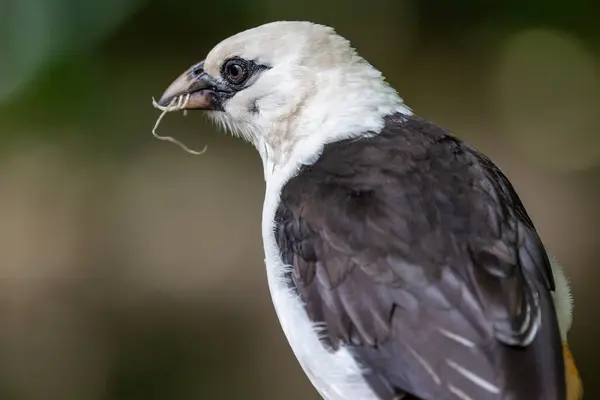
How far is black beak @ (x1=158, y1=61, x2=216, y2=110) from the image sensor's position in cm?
204

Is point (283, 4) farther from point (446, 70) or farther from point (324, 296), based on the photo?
point (324, 296)

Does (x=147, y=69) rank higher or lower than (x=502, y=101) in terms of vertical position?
higher

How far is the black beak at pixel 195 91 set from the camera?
2.04m

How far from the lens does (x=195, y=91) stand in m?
2.06

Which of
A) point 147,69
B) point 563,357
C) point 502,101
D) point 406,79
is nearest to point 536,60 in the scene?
point 502,101

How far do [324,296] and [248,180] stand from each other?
2.64 metres

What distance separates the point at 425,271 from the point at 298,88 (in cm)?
63

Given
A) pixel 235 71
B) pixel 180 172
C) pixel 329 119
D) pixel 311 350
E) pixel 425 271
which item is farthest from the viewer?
pixel 180 172

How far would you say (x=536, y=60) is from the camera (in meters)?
4.00

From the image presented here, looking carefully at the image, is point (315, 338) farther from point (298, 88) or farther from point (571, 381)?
point (298, 88)

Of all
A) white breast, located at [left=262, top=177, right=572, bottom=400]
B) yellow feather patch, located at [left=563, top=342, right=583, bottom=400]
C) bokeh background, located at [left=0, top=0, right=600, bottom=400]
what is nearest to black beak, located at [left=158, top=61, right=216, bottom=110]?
white breast, located at [left=262, top=177, right=572, bottom=400]

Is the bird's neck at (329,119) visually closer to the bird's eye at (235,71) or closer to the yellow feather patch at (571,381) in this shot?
the bird's eye at (235,71)

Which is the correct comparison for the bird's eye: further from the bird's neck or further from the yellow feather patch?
the yellow feather patch

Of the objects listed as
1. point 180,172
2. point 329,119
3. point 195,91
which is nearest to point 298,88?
point 329,119
